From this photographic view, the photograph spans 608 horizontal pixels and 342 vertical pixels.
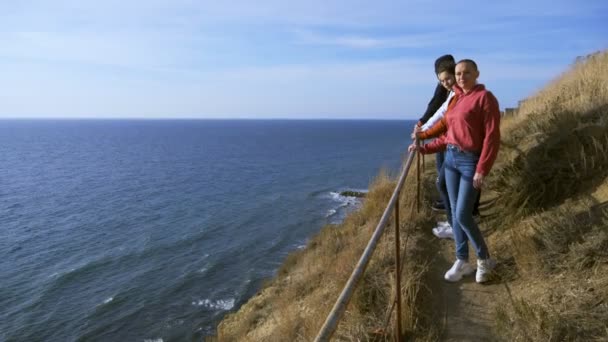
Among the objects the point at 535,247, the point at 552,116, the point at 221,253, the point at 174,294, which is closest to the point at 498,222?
the point at 535,247

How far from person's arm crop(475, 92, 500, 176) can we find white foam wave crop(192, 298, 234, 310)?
→ 38.7 ft

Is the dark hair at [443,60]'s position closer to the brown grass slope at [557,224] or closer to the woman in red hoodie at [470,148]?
the woman in red hoodie at [470,148]

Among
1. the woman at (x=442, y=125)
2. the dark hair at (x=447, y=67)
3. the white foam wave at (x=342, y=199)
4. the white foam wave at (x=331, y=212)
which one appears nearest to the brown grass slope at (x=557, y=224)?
the woman at (x=442, y=125)

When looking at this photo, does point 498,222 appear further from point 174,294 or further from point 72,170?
point 72,170

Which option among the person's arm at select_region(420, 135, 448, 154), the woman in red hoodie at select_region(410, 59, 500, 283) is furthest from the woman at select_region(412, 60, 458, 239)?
the woman in red hoodie at select_region(410, 59, 500, 283)

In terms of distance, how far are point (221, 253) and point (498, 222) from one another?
14783mm

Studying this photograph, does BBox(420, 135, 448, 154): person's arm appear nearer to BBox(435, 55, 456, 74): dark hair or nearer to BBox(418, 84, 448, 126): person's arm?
BBox(435, 55, 456, 74): dark hair

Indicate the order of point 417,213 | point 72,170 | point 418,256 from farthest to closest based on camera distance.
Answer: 1. point 72,170
2. point 417,213
3. point 418,256

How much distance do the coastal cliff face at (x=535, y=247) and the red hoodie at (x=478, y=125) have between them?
3.76 feet

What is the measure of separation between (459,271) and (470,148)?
1286mm

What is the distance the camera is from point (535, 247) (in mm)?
3957

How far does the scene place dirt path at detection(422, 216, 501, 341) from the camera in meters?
3.26

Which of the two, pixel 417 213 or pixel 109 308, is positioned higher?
pixel 417 213

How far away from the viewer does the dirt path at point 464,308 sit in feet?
10.7
